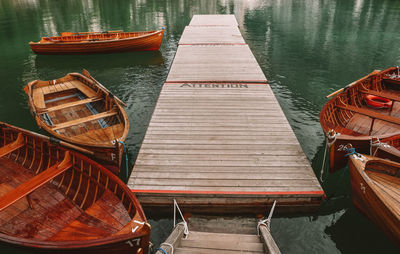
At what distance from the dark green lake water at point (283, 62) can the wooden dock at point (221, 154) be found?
3.53 feet

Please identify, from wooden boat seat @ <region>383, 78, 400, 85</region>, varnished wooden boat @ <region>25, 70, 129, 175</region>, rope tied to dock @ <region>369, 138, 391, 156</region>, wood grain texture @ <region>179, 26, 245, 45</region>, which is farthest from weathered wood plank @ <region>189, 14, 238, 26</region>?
rope tied to dock @ <region>369, 138, 391, 156</region>

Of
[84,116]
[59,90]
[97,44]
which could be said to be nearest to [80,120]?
[84,116]

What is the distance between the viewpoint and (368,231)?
286 inches

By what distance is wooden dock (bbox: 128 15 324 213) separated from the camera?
6.89 meters

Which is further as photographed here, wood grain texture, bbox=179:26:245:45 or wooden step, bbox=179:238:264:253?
wood grain texture, bbox=179:26:245:45

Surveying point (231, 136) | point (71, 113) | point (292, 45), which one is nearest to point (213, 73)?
point (231, 136)

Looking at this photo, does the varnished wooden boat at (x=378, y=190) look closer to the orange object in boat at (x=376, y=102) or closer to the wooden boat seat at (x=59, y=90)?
the orange object in boat at (x=376, y=102)

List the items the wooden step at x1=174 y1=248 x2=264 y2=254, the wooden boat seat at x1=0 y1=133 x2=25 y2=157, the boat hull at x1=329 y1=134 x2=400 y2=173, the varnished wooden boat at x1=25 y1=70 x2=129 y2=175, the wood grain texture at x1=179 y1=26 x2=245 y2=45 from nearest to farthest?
the wooden step at x1=174 y1=248 x2=264 y2=254
the boat hull at x1=329 y1=134 x2=400 y2=173
the wooden boat seat at x1=0 y1=133 x2=25 y2=157
the varnished wooden boat at x1=25 y1=70 x2=129 y2=175
the wood grain texture at x1=179 y1=26 x2=245 y2=45

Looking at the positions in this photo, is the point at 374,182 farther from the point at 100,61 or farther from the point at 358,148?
the point at 100,61

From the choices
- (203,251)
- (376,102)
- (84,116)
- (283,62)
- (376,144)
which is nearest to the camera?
(203,251)

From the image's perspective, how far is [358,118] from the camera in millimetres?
9781

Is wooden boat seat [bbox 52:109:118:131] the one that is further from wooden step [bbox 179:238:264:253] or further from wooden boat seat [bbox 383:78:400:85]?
wooden boat seat [bbox 383:78:400:85]

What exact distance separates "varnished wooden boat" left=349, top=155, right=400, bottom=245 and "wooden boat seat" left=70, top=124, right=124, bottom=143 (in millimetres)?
7054

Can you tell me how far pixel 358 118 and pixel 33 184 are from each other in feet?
35.5
